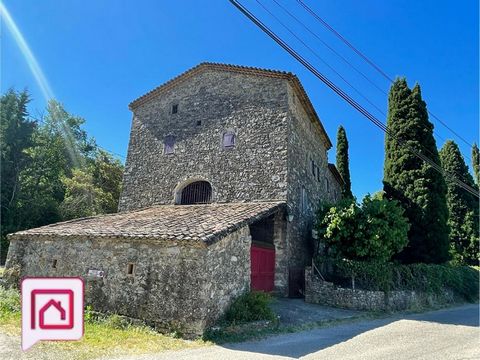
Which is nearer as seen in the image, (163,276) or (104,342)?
(104,342)

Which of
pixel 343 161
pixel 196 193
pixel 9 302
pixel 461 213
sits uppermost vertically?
pixel 343 161

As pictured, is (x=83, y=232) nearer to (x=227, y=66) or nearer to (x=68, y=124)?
Answer: (x=227, y=66)

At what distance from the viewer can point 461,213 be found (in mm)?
28391

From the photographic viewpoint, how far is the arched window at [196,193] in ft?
50.8

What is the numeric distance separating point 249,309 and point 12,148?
1054 inches

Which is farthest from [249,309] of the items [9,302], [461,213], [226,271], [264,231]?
[461,213]

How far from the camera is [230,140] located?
15484 mm

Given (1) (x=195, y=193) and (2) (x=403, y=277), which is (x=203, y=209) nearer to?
(1) (x=195, y=193)

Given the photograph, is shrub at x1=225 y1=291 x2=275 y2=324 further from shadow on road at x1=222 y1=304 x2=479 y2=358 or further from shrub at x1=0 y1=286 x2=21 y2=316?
shrub at x1=0 y1=286 x2=21 y2=316

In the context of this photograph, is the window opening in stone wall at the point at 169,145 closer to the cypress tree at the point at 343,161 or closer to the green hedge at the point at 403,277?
the green hedge at the point at 403,277

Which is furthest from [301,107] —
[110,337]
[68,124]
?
[68,124]

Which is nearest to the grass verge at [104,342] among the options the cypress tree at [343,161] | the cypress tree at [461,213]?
the cypress tree at [343,161]

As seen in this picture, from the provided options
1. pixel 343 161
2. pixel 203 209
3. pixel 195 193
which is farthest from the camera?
pixel 343 161

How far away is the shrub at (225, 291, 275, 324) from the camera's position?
8977 millimetres
